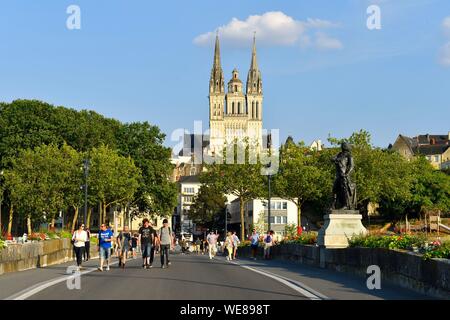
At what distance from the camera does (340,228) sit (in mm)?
26828

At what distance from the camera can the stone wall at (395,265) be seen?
15.0 metres

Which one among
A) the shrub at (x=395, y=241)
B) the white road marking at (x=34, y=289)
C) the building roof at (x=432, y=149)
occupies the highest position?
the building roof at (x=432, y=149)

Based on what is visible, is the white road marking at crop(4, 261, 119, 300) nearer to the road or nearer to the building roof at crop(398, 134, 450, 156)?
the road

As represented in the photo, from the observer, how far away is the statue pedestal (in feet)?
87.4

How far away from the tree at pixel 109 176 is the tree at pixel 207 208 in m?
58.8

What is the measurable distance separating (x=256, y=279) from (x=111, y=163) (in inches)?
2163

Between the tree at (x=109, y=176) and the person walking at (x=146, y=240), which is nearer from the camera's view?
the person walking at (x=146, y=240)

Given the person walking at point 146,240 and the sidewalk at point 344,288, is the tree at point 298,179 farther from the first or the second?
the sidewalk at point 344,288

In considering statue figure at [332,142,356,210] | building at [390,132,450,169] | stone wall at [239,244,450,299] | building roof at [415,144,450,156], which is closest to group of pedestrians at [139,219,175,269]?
stone wall at [239,244,450,299]

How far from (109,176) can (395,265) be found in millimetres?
58024

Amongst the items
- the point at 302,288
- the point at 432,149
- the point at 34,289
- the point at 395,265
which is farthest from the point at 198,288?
the point at 432,149

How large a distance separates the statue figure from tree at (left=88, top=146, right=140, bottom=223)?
47.9 metres

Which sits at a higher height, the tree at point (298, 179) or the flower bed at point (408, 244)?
the tree at point (298, 179)

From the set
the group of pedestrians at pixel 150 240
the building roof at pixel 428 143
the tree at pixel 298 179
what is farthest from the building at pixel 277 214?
the group of pedestrians at pixel 150 240
